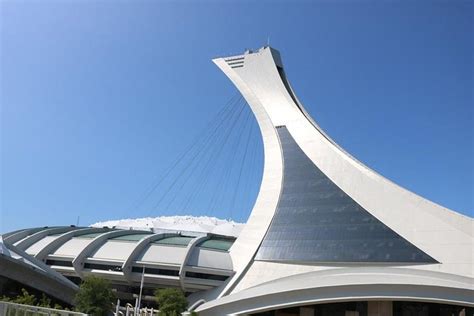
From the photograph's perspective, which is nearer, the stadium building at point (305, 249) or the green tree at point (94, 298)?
the stadium building at point (305, 249)

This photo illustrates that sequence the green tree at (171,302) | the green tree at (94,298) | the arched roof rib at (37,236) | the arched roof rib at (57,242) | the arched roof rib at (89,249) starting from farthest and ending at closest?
the arched roof rib at (37,236) → the arched roof rib at (57,242) → the arched roof rib at (89,249) → the green tree at (94,298) → the green tree at (171,302)

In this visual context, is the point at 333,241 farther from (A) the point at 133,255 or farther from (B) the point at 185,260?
(A) the point at 133,255

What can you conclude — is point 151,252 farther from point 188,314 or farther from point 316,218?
point 316,218

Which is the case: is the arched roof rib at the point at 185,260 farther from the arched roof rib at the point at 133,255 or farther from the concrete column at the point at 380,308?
the concrete column at the point at 380,308

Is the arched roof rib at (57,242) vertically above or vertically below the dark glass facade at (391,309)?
above

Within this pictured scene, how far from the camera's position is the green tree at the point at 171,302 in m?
30.0

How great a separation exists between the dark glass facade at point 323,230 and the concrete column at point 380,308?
2921mm

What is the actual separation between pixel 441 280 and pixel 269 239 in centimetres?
1271

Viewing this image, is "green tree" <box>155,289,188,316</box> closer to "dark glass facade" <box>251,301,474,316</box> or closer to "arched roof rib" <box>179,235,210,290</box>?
"arched roof rib" <box>179,235,210,290</box>

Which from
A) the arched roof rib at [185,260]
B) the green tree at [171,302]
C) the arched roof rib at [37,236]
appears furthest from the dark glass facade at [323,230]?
the arched roof rib at [37,236]

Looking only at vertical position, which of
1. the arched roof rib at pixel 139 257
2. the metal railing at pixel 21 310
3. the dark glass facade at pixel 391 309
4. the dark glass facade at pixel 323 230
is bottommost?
the metal railing at pixel 21 310

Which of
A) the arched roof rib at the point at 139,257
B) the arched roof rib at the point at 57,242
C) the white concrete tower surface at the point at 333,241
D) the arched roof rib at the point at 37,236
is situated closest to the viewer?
the white concrete tower surface at the point at 333,241

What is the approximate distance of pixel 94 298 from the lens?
101 ft

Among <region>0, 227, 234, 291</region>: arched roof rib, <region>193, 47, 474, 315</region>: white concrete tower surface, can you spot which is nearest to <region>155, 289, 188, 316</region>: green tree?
<region>193, 47, 474, 315</region>: white concrete tower surface
